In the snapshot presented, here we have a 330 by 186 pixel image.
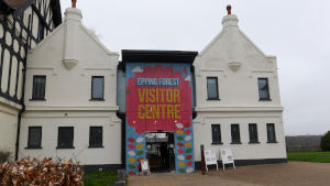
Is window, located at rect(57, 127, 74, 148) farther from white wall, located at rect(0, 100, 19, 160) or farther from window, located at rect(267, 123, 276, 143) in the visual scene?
window, located at rect(267, 123, 276, 143)

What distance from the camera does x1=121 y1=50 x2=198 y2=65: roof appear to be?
15.6 meters

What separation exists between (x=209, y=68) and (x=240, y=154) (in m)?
5.82

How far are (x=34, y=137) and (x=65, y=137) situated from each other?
67.4 inches

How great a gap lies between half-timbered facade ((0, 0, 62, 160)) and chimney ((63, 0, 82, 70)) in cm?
213

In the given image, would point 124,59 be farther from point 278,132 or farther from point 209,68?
point 278,132

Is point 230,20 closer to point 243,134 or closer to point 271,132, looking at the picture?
point 243,134

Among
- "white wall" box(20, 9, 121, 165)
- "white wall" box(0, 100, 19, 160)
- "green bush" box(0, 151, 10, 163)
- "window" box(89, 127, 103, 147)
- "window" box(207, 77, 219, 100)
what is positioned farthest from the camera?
"window" box(207, 77, 219, 100)

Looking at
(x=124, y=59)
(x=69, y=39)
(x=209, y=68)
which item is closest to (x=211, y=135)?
(x=209, y=68)

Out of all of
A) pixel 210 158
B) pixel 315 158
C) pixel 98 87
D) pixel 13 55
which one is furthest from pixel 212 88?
pixel 13 55

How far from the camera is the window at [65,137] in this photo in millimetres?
15234

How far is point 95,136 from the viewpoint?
1569 cm

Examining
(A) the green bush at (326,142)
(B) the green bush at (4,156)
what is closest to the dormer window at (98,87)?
(B) the green bush at (4,156)

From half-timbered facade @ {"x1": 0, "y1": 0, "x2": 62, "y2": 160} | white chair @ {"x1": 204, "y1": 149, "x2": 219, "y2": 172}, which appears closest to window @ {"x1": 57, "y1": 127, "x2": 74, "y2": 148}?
half-timbered facade @ {"x1": 0, "y1": 0, "x2": 62, "y2": 160}

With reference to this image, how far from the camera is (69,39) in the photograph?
634 inches
